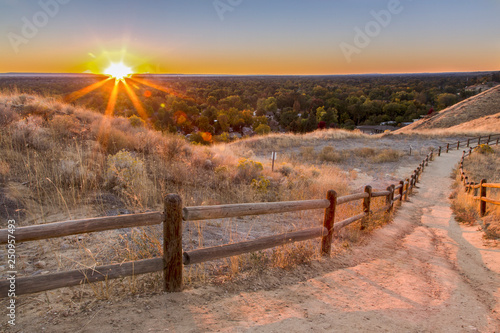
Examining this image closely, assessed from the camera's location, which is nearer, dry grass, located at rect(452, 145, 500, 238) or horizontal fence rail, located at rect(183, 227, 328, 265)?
horizontal fence rail, located at rect(183, 227, 328, 265)

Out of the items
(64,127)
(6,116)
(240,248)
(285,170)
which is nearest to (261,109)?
(285,170)

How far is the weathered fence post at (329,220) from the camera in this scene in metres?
5.23

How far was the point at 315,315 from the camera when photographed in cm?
A: 346

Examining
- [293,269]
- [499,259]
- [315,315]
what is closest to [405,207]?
[499,259]

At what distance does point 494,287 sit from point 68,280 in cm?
594

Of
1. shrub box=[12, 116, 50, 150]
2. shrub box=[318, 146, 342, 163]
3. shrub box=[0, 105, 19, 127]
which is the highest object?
shrub box=[0, 105, 19, 127]

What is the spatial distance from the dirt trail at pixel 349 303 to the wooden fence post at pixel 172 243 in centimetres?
16

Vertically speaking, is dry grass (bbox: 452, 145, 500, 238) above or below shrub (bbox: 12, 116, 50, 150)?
below

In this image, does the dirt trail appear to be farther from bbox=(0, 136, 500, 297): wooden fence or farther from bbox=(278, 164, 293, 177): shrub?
bbox=(278, 164, 293, 177): shrub

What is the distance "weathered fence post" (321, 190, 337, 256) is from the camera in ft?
17.2

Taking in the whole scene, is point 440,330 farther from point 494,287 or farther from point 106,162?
point 106,162

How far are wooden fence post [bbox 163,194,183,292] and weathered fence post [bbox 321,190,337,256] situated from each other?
9.12 feet

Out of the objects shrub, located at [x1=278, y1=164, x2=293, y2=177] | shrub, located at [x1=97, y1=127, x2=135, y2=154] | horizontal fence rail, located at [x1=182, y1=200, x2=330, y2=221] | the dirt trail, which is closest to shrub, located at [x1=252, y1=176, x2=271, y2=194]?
shrub, located at [x1=278, y1=164, x2=293, y2=177]

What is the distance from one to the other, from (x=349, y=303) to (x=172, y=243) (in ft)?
7.73
